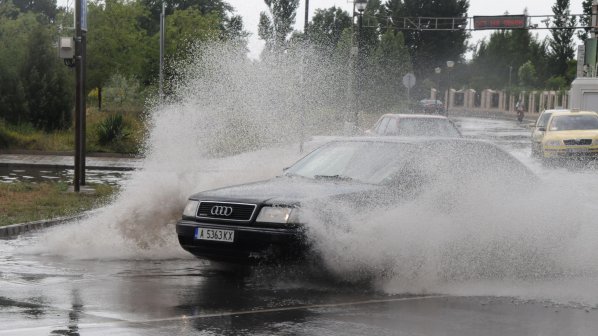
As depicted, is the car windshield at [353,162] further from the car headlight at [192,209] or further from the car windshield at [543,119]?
A: the car windshield at [543,119]

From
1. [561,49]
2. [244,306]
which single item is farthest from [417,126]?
[561,49]

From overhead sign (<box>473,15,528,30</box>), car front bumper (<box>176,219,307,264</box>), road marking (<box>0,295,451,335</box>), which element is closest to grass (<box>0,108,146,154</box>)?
car front bumper (<box>176,219,307,264</box>)

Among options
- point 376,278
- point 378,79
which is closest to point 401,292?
point 376,278

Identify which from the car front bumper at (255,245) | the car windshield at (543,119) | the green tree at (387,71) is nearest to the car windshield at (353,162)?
the car front bumper at (255,245)

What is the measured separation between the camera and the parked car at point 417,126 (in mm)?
23281

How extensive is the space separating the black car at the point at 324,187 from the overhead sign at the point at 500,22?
6158 cm

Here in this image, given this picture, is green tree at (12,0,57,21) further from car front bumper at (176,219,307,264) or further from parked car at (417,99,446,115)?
car front bumper at (176,219,307,264)

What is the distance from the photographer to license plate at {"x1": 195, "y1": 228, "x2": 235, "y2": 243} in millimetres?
9195

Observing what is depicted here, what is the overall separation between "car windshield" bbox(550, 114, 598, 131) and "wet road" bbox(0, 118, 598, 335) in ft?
68.6

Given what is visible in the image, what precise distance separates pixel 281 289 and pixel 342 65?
58433 millimetres

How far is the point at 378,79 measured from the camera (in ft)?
256

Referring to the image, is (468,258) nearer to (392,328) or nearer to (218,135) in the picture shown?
(392,328)

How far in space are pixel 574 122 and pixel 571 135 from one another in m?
1.14

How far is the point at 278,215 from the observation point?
9.02 metres
